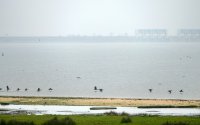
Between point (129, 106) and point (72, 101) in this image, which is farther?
point (72, 101)

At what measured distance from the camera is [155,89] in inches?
2822

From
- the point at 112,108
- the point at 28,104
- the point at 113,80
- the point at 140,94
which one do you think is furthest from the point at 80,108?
the point at 113,80

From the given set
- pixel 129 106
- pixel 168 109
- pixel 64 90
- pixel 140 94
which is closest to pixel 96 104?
pixel 129 106

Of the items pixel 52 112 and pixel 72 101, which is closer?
pixel 52 112

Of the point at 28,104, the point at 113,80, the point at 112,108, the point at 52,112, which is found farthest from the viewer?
the point at 113,80

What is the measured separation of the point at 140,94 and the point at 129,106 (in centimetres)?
1804

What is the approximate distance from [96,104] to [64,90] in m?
23.1

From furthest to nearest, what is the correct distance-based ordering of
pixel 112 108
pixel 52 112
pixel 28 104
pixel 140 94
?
pixel 140 94 < pixel 28 104 < pixel 112 108 < pixel 52 112

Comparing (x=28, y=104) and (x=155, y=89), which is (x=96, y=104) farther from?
(x=155, y=89)

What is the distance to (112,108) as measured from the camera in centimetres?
4569

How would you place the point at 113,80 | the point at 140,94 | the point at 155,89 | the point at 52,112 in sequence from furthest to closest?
the point at 113,80 < the point at 155,89 < the point at 140,94 < the point at 52,112

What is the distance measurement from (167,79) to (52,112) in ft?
164

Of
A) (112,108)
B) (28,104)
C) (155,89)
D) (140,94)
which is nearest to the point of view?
(112,108)

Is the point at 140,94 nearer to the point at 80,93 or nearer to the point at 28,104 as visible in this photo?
the point at 80,93
